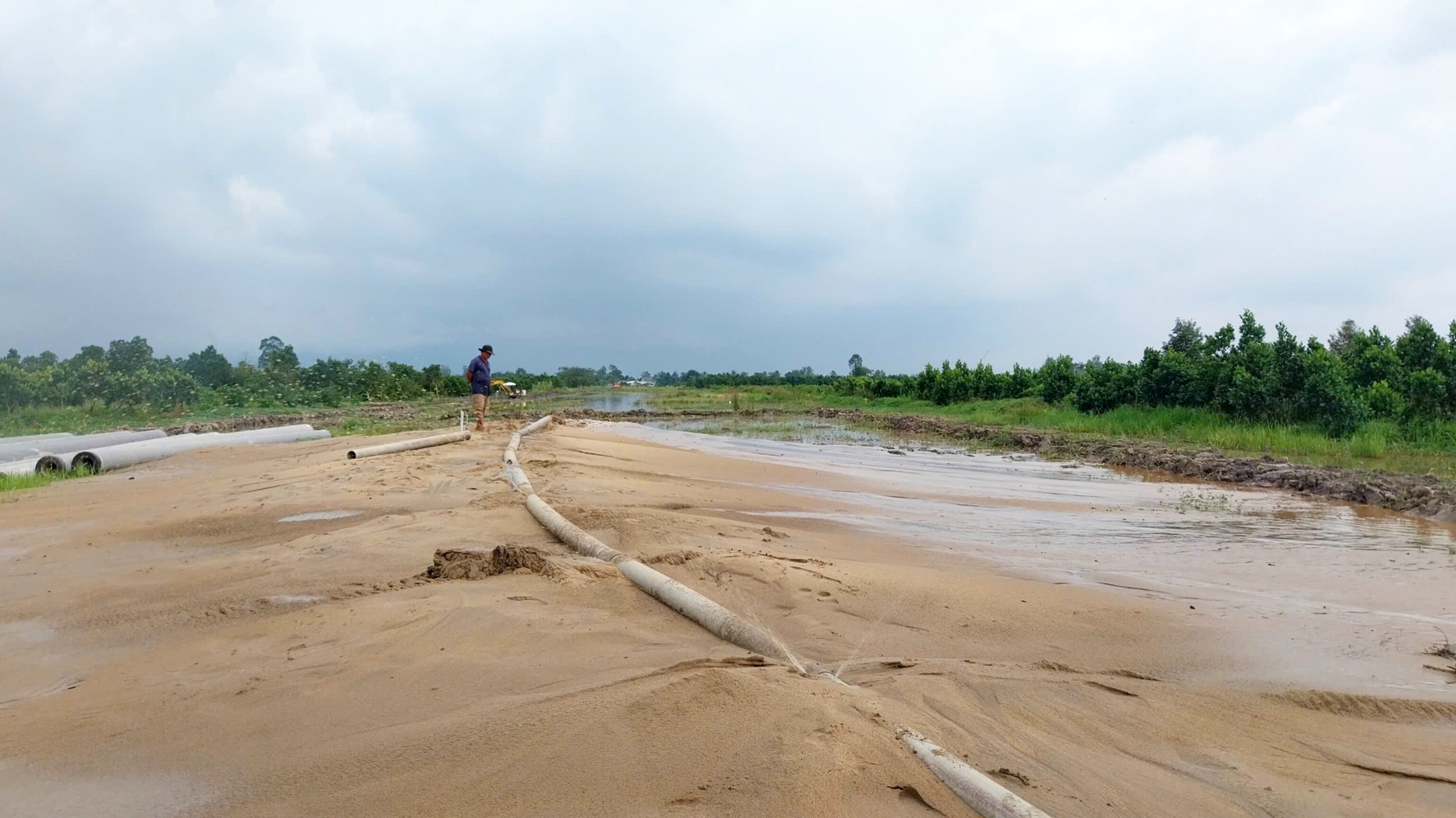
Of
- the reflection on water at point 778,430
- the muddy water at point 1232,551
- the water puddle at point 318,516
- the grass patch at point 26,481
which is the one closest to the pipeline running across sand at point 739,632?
the water puddle at point 318,516

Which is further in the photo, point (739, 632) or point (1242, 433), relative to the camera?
point (1242, 433)

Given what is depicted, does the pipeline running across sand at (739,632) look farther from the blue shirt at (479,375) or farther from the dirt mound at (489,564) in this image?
the blue shirt at (479,375)

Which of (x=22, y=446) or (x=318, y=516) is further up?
(x=22, y=446)

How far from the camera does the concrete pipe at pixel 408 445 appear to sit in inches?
442

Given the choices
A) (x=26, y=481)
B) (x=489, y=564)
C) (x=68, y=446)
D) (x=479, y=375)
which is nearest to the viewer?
(x=489, y=564)

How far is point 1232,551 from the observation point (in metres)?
7.02

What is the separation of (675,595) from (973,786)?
213cm

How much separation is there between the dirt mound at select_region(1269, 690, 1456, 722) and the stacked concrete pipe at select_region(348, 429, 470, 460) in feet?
34.5

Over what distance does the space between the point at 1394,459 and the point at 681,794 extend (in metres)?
15.0

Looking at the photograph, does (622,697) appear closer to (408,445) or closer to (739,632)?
(739,632)

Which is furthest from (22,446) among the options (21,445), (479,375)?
(479,375)

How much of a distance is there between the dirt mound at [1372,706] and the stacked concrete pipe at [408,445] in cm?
1051

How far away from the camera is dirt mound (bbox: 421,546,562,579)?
490cm

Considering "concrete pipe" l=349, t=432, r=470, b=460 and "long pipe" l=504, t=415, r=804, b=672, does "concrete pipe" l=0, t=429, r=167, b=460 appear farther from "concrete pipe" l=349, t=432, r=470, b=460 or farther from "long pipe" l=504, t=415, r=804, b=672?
"long pipe" l=504, t=415, r=804, b=672
